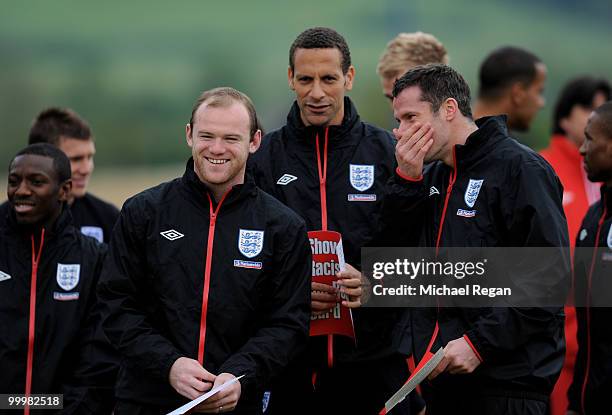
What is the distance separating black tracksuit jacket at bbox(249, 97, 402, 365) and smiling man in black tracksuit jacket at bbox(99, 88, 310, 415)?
1.49ft

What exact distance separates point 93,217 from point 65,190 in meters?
0.78

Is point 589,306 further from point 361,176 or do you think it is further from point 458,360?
point 361,176

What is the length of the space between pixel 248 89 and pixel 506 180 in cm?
2333

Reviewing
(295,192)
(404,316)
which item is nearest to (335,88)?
(295,192)

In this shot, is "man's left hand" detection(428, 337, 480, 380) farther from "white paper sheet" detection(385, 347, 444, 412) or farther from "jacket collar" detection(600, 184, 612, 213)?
"jacket collar" detection(600, 184, 612, 213)

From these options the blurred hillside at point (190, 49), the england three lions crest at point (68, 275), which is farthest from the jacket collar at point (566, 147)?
the blurred hillside at point (190, 49)

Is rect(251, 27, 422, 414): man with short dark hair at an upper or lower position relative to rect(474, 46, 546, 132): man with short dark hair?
lower

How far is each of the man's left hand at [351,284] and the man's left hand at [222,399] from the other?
0.84 metres

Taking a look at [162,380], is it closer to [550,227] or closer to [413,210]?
[413,210]

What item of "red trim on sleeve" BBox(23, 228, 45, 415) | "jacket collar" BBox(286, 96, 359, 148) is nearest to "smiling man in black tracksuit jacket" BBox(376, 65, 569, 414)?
"jacket collar" BBox(286, 96, 359, 148)

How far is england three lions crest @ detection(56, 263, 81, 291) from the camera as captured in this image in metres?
5.27

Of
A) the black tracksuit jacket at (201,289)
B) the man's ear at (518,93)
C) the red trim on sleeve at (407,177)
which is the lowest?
the black tracksuit jacket at (201,289)

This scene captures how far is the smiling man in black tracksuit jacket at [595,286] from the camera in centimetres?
508

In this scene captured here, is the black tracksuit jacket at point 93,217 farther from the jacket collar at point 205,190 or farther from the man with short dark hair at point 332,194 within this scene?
the jacket collar at point 205,190
